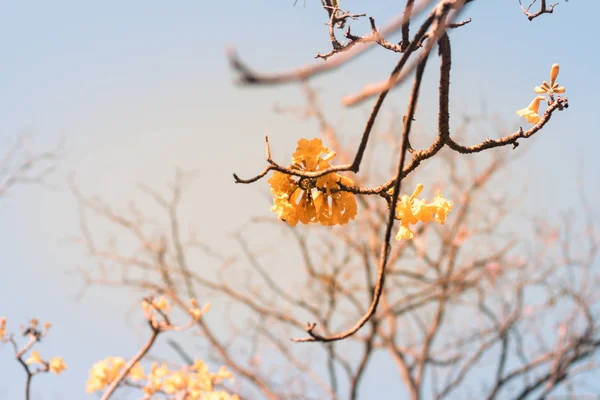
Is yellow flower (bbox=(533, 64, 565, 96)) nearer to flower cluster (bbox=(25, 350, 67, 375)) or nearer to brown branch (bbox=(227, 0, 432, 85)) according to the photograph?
brown branch (bbox=(227, 0, 432, 85))

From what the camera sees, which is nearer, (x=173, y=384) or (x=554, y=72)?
(x=554, y=72)

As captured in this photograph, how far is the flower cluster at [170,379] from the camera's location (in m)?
3.15

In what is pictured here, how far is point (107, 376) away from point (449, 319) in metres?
6.87

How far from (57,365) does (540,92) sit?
2.83 metres

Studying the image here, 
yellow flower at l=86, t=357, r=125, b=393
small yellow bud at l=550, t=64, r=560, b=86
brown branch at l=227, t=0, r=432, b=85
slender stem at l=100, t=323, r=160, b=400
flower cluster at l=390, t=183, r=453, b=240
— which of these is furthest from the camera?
yellow flower at l=86, t=357, r=125, b=393

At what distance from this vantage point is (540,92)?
1.41 m

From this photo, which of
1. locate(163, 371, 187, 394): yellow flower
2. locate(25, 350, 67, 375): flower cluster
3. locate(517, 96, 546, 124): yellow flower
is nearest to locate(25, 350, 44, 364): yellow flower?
locate(25, 350, 67, 375): flower cluster

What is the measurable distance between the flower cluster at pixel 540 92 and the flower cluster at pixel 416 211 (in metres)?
0.32

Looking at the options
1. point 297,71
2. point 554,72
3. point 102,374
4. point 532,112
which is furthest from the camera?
point 102,374

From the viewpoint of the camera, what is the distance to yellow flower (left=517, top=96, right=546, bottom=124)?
56.2 inches

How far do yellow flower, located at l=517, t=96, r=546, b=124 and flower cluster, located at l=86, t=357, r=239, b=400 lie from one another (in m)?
2.48

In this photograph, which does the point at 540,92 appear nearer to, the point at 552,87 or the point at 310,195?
the point at 552,87

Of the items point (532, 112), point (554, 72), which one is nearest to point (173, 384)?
point (532, 112)

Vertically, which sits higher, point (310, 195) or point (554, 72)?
point (554, 72)
